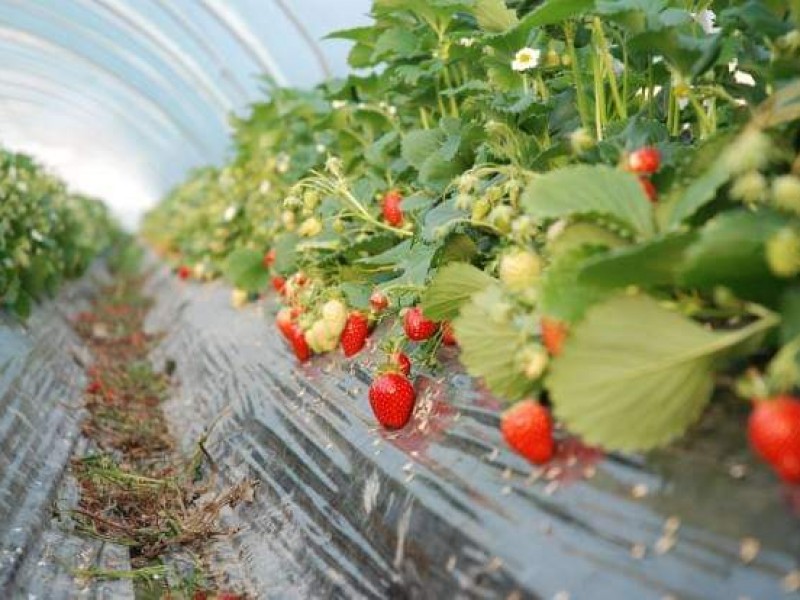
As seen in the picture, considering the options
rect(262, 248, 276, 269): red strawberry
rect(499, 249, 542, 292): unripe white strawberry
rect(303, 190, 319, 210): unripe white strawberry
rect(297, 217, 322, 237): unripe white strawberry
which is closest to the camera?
rect(499, 249, 542, 292): unripe white strawberry

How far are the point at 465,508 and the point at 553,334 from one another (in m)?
0.43

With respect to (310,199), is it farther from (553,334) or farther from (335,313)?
(553,334)

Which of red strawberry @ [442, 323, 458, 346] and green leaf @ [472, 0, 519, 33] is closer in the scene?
red strawberry @ [442, 323, 458, 346]

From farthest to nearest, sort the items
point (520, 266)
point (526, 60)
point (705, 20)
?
point (705, 20) < point (526, 60) < point (520, 266)

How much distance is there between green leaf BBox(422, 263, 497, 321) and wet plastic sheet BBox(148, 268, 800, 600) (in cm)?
21

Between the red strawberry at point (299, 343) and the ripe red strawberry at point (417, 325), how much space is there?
84cm

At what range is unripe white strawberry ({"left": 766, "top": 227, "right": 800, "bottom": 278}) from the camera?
1.46 m

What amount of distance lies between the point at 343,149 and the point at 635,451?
9.80ft

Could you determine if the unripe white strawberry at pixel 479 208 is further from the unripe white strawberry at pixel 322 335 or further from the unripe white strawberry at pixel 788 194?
the unripe white strawberry at pixel 322 335

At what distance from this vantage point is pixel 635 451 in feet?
5.46

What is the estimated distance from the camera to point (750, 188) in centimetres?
164

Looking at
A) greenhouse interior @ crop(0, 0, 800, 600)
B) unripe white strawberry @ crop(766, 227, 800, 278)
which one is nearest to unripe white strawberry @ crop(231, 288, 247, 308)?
greenhouse interior @ crop(0, 0, 800, 600)

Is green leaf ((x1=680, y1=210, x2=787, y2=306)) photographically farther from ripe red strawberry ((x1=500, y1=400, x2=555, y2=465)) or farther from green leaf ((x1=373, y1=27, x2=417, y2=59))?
green leaf ((x1=373, y1=27, x2=417, y2=59))

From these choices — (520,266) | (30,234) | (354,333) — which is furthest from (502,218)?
(30,234)
